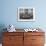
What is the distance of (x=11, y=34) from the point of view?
140 inches

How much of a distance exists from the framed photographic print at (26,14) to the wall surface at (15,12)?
3.9 inches

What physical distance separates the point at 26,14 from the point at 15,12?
0.36 m

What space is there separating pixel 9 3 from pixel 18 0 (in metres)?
0.30

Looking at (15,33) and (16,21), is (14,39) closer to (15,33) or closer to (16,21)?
(15,33)

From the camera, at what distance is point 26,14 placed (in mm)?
4035

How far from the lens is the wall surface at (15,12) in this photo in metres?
4.02

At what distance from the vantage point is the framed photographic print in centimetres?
401

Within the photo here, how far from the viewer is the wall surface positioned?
4.02 metres

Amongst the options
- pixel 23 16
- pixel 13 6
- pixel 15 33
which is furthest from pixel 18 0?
pixel 15 33

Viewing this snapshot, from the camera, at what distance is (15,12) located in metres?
4.03

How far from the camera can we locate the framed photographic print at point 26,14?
4.01 meters

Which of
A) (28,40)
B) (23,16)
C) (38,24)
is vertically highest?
→ (23,16)

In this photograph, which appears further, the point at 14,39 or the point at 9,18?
the point at 9,18

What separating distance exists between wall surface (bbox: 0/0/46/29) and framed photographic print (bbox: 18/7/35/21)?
0.33 ft
